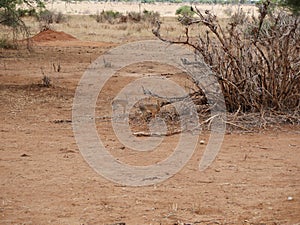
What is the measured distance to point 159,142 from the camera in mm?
7055

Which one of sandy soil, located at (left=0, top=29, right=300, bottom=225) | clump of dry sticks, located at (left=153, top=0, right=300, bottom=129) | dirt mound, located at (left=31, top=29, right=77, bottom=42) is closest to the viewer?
sandy soil, located at (left=0, top=29, right=300, bottom=225)

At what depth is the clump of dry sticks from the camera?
795 centimetres

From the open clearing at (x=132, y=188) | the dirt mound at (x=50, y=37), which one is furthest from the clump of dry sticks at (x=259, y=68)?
the dirt mound at (x=50, y=37)

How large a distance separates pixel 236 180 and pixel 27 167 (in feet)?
6.86

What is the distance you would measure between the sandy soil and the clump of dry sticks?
0.53 m

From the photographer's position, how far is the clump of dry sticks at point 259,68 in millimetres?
7949

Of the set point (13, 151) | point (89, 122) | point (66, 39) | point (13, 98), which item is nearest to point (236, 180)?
point (13, 151)

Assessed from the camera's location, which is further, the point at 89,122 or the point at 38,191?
the point at 89,122

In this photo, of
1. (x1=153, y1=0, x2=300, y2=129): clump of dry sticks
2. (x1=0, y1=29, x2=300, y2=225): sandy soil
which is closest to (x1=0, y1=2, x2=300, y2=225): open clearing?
(x1=0, y1=29, x2=300, y2=225): sandy soil

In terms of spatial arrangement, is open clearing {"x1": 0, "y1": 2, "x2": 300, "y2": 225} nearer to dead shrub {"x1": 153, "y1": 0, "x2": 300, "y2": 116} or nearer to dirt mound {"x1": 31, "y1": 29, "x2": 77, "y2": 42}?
dead shrub {"x1": 153, "y1": 0, "x2": 300, "y2": 116}

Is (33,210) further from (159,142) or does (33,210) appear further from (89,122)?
(89,122)

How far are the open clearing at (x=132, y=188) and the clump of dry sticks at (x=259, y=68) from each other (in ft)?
1.59

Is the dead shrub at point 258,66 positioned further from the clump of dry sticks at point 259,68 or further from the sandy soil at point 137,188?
the sandy soil at point 137,188

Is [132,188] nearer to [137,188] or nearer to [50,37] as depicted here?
[137,188]
